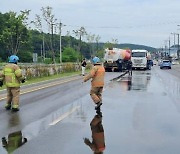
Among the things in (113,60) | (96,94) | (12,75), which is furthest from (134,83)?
(113,60)

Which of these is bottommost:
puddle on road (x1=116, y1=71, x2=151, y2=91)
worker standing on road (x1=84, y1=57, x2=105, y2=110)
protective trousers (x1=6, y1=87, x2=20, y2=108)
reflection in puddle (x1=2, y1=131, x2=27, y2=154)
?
puddle on road (x1=116, y1=71, x2=151, y2=91)

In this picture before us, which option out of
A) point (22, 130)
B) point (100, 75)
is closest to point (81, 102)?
point (100, 75)

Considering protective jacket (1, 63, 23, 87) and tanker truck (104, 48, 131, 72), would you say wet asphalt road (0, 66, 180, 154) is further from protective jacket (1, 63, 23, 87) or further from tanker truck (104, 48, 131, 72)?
tanker truck (104, 48, 131, 72)

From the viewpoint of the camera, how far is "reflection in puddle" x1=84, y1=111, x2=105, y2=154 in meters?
7.77

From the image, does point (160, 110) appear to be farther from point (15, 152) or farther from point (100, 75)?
point (15, 152)

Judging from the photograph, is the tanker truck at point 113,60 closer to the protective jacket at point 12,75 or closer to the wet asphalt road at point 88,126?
the wet asphalt road at point 88,126

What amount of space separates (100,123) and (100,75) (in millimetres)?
2960

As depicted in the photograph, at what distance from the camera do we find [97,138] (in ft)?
28.8

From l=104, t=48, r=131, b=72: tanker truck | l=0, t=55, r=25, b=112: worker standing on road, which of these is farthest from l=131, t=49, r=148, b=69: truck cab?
l=0, t=55, r=25, b=112: worker standing on road

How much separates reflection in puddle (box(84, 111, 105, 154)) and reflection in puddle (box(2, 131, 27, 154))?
52.6 inches

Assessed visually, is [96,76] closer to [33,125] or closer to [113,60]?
[33,125]

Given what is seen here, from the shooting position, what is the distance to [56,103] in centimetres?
1572

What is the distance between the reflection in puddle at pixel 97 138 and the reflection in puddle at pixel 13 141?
1336 mm

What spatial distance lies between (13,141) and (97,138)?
1.76 metres
